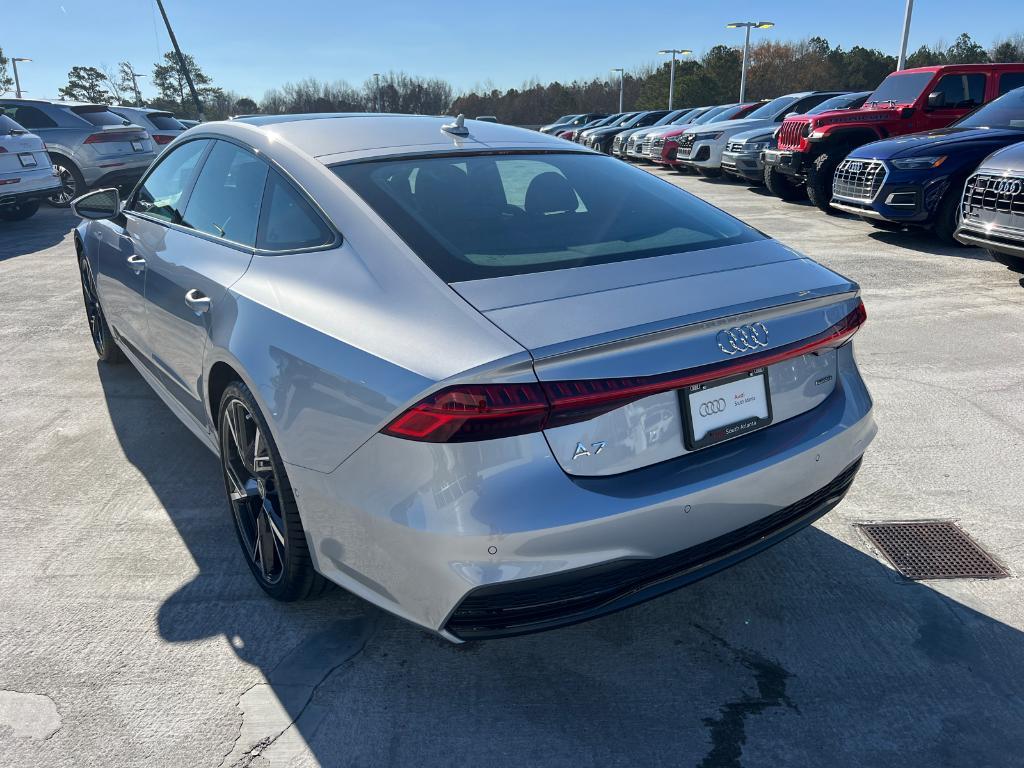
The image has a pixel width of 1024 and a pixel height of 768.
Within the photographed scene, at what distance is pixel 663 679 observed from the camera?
2.39 m

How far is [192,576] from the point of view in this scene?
2.95 metres

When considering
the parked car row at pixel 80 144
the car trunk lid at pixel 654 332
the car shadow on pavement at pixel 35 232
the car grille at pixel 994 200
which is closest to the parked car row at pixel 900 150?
the car grille at pixel 994 200

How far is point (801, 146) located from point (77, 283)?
9.67m

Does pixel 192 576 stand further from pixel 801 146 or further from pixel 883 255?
pixel 801 146

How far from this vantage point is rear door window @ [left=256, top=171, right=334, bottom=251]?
2.54 metres

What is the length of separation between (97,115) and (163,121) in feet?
11.2

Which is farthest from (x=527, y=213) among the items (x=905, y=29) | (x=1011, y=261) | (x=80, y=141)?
(x=905, y=29)

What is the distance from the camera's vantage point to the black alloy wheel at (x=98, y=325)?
198 inches

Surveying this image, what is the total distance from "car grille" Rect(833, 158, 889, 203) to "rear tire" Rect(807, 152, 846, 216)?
1.81 m

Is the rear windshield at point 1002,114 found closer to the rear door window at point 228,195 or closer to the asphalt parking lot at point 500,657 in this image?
the asphalt parking lot at point 500,657

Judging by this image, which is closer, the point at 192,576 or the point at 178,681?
the point at 178,681

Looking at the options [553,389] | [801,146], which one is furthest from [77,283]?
[801,146]

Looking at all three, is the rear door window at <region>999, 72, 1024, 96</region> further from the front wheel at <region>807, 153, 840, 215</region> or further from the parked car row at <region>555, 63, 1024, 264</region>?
the front wheel at <region>807, 153, 840, 215</region>

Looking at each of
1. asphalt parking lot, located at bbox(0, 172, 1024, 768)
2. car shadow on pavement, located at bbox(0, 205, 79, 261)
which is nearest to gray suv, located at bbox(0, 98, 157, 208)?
car shadow on pavement, located at bbox(0, 205, 79, 261)
